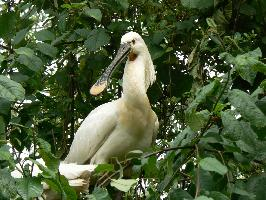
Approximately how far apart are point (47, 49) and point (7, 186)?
73.4 inches

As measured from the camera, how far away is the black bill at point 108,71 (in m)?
4.38

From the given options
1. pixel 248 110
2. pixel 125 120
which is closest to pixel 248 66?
pixel 248 110

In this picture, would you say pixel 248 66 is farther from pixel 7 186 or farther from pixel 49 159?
pixel 7 186

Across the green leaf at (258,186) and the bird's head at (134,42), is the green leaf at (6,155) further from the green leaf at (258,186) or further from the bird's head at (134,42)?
the bird's head at (134,42)

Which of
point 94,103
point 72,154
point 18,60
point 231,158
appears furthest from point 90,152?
point 231,158

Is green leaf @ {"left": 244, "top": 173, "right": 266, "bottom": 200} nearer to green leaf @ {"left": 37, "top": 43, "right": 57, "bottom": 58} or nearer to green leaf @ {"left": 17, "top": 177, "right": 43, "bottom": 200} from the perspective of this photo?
green leaf @ {"left": 17, "top": 177, "right": 43, "bottom": 200}

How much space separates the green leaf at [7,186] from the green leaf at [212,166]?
62cm

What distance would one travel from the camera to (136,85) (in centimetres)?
459

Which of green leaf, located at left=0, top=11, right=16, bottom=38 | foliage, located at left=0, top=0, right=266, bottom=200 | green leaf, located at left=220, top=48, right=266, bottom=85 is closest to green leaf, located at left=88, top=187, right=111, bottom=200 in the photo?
foliage, located at left=0, top=0, right=266, bottom=200

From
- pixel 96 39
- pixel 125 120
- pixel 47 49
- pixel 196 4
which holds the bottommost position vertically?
pixel 125 120

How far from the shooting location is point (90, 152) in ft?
15.7

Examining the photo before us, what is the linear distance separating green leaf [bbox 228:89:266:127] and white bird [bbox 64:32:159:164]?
6.29 feet

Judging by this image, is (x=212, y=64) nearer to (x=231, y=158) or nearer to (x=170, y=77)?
(x=170, y=77)

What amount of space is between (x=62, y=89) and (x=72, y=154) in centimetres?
77
